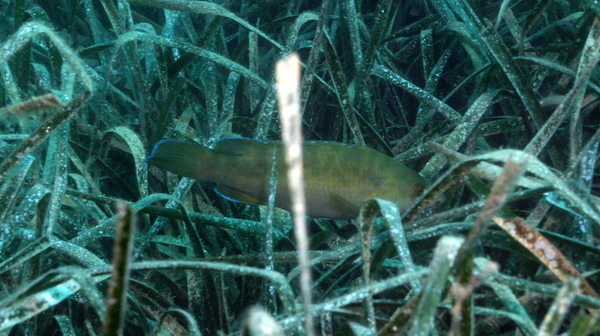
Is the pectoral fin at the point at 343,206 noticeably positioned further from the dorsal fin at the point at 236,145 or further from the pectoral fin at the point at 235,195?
the dorsal fin at the point at 236,145

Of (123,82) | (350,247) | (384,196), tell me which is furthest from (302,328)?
(123,82)

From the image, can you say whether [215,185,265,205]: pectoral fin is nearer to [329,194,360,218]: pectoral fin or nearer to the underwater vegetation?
the underwater vegetation

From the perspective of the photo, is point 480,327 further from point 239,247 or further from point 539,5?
point 539,5

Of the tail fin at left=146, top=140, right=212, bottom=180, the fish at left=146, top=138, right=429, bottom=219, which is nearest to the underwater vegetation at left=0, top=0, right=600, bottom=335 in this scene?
the fish at left=146, top=138, right=429, bottom=219

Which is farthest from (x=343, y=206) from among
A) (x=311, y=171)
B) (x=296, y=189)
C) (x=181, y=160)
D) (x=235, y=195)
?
(x=296, y=189)

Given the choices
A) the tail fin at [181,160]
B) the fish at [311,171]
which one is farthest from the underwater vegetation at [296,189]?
the tail fin at [181,160]
